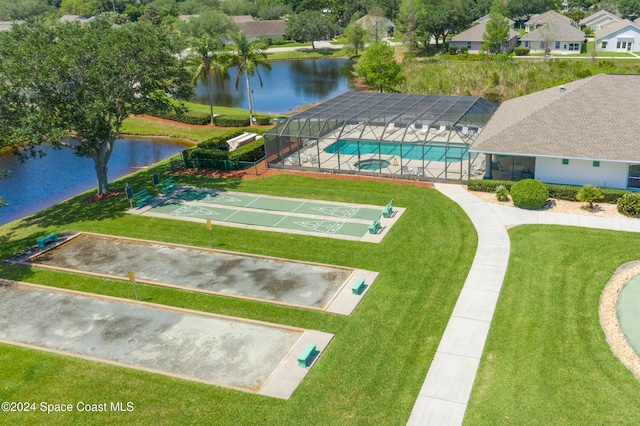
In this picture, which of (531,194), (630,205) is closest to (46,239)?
(531,194)

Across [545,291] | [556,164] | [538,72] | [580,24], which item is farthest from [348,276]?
[580,24]

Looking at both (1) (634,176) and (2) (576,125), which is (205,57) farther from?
(1) (634,176)

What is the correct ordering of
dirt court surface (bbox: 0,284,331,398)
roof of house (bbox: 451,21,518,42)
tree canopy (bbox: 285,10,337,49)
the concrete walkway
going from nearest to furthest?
the concrete walkway < dirt court surface (bbox: 0,284,331,398) < roof of house (bbox: 451,21,518,42) < tree canopy (bbox: 285,10,337,49)

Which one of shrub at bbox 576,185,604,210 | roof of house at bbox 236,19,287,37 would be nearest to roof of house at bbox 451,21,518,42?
roof of house at bbox 236,19,287,37

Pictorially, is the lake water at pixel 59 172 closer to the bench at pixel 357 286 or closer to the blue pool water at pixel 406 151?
the blue pool water at pixel 406 151

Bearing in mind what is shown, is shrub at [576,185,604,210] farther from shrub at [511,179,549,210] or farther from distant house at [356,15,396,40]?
distant house at [356,15,396,40]

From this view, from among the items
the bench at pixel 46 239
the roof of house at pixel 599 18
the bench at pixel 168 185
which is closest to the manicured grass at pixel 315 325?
the bench at pixel 46 239
